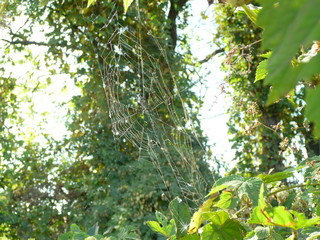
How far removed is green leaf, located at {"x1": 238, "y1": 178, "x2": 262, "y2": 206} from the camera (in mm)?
589

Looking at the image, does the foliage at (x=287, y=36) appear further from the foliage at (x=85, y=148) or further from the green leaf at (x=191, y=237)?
the foliage at (x=85, y=148)

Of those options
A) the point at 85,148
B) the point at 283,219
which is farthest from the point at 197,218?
the point at 85,148

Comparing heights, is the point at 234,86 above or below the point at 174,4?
below

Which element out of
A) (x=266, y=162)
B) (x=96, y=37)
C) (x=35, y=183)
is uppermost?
(x=96, y=37)

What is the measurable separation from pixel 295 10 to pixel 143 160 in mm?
3738

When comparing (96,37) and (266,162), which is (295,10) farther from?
(266,162)

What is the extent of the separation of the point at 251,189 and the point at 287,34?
497mm

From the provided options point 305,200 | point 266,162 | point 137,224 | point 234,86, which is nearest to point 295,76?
point 305,200

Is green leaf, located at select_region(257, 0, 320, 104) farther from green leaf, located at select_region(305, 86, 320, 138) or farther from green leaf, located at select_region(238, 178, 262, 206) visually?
green leaf, located at select_region(238, 178, 262, 206)

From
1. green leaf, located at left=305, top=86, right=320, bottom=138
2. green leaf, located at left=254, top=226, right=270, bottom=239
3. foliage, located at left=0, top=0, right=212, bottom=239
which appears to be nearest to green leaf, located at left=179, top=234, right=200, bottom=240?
green leaf, located at left=254, top=226, right=270, bottom=239

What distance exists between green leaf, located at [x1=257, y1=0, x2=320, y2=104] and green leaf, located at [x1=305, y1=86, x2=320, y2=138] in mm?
12

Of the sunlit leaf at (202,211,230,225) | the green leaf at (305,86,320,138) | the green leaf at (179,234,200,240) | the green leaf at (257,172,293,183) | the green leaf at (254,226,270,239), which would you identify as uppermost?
the green leaf at (305,86,320,138)

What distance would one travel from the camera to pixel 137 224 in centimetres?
355

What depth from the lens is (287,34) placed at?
0.12 metres
